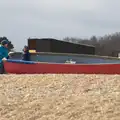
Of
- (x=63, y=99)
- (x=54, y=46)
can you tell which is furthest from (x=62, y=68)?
(x=54, y=46)

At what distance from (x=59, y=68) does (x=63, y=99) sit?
23.1 feet

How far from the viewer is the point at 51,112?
8.57 metres

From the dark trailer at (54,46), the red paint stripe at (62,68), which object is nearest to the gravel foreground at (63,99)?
the red paint stripe at (62,68)

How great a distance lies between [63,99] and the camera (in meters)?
9.21

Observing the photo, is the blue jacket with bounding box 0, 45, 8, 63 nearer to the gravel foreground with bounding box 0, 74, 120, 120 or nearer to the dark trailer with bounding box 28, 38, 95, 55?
the gravel foreground with bounding box 0, 74, 120, 120

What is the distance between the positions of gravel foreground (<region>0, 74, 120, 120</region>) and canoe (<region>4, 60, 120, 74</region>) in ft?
12.1

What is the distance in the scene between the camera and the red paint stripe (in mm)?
15055

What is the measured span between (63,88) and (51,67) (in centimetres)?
615

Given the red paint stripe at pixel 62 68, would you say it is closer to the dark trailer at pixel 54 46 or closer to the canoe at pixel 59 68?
the canoe at pixel 59 68

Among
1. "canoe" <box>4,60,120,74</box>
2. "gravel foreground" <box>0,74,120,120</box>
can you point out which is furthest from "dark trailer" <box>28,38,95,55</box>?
"gravel foreground" <box>0,74,120,120</box>

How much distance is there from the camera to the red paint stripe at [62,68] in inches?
593

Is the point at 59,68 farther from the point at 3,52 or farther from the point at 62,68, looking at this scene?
the point at 3,52

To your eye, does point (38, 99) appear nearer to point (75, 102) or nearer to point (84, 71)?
point (75, 102)

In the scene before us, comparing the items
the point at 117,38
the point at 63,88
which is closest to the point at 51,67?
the point at 63,88
